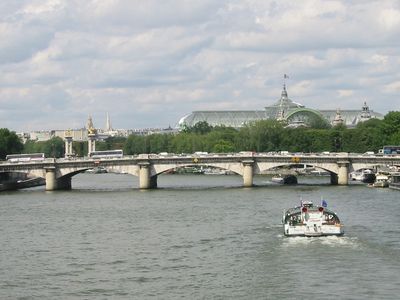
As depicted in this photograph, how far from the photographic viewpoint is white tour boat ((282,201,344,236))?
64250 millimetres

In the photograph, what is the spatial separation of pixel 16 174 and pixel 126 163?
25241mm

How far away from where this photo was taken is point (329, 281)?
162ft

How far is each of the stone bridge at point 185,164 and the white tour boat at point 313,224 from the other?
50.5m

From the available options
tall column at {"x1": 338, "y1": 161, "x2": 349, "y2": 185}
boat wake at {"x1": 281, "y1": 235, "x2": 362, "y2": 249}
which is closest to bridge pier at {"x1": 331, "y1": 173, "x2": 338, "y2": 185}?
tall column at {"x1": 338, "y1": 161, "x2": 349, "y2": 185}

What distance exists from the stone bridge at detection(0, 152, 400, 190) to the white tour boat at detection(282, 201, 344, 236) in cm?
5051

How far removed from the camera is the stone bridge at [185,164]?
→ 116 metres

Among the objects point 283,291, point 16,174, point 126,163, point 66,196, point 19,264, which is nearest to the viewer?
point 283,291

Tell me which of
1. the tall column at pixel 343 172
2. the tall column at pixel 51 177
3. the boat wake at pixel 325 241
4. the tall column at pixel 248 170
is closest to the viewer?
the boat wake at pixel 325 241

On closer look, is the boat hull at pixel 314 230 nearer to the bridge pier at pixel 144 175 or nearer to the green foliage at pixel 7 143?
the bridge pier at pixel 144 175

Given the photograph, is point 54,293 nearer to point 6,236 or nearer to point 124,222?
point 6,236

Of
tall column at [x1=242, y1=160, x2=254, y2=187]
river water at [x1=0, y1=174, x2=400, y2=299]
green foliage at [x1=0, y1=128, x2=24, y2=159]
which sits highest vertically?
green foliage at [x1=0, y1=128, x2=24, y2=159]

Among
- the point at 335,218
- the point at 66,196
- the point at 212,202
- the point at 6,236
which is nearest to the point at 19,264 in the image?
the point at 6,236

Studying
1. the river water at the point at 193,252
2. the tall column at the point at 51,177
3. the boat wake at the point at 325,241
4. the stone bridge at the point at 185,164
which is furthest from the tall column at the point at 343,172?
the boat wake at the point at 325,241

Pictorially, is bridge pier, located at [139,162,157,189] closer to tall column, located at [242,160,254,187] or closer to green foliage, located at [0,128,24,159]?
tall column, located at [242,160,254,187]
